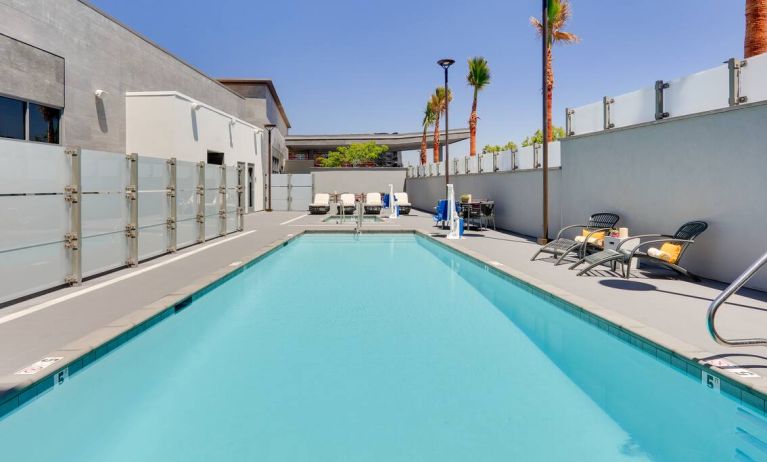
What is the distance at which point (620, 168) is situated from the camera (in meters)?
9.48

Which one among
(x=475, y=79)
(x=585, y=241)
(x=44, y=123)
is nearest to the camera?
(x=585, y=241)

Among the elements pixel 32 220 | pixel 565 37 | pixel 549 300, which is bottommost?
pixel 549 300

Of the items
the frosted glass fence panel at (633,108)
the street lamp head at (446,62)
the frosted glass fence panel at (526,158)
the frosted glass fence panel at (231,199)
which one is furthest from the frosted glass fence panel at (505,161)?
the frosted glass fence panel at (231,199)

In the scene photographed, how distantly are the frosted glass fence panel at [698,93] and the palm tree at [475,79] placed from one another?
22965mm

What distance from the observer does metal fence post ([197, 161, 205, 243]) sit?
474 inches

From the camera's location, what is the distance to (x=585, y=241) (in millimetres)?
8555

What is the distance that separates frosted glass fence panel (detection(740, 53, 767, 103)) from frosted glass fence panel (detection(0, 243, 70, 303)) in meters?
9.58

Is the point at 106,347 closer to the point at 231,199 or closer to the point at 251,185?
the point at 231,199

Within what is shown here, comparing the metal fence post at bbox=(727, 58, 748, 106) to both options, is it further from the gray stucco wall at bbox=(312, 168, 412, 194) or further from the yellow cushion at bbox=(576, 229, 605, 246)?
the gray stucco wall at bbox=(312, 168, 412, 194)

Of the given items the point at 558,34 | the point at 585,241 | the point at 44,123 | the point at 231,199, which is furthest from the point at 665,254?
the point at 558,34

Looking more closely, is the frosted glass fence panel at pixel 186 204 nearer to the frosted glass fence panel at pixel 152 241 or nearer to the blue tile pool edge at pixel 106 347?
the frosted glass fence panel at pixel 152 241

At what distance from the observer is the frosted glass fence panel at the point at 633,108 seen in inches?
338

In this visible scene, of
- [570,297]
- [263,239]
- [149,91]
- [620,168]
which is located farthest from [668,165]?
[149,91]

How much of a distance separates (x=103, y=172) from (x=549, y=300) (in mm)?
6952
